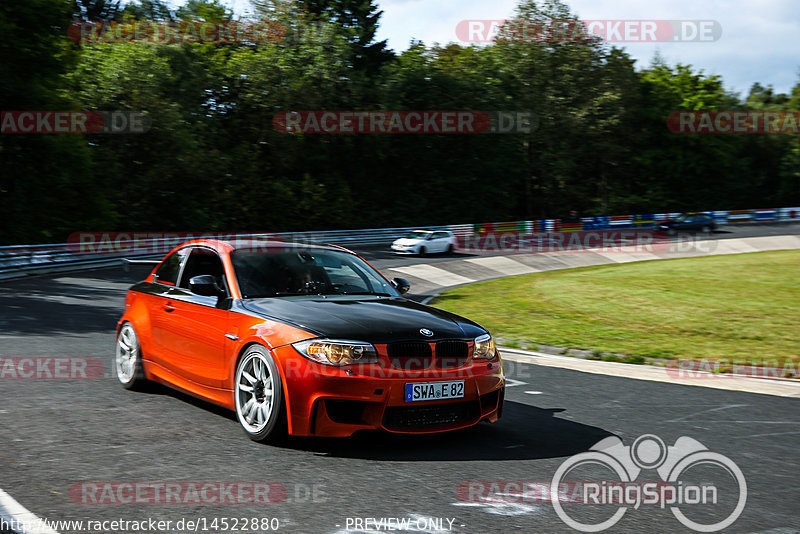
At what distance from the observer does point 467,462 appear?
5473mm

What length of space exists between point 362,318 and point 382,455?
1045 millimetres

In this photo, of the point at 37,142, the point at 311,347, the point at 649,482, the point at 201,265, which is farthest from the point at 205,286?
the point at 37,142

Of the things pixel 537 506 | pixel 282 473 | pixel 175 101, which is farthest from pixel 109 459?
pixel 175 101

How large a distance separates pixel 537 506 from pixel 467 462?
1.00 m

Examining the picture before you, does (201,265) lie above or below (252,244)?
below

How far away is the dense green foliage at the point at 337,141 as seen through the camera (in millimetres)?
34844

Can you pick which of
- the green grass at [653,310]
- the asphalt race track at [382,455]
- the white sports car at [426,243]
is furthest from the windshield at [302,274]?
the white sports car at [426,243]

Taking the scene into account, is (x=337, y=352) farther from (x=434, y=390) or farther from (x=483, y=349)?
(x=483, y=349)

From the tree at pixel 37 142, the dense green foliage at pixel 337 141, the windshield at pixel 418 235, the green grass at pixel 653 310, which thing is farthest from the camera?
the windshield at pixel 418 235

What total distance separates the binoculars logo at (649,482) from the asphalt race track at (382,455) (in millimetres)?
77

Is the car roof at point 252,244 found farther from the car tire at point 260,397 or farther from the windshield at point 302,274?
the car tire at point 260,397

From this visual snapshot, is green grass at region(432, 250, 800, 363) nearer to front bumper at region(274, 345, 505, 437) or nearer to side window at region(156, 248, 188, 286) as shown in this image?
side window at region(156, 248, 188, 286)

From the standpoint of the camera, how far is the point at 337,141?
52531 mm

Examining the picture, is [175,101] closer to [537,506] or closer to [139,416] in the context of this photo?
[139,416]
